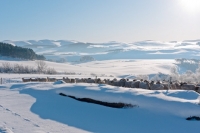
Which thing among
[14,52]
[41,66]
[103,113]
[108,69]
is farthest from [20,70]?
[103,113]

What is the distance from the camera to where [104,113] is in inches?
502

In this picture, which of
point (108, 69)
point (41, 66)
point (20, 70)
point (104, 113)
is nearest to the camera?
point (104, 113)

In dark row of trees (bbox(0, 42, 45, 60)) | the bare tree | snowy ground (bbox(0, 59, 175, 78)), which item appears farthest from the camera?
dark row of trees (bbox(0, 42, 45, 60))

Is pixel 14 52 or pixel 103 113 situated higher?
pixel 14 52

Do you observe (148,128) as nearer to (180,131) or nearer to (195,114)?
(180,131)

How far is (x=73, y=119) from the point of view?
40.7ft

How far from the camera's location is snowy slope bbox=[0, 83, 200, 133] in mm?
10749

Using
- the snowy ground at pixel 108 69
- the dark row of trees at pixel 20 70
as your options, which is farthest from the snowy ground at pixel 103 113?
the snowy ground at pixel 108 69

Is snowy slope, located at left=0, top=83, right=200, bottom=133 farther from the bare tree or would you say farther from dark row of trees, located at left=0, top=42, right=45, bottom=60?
dark row of trees, located at left=0, top=42, right=45, bottom=60

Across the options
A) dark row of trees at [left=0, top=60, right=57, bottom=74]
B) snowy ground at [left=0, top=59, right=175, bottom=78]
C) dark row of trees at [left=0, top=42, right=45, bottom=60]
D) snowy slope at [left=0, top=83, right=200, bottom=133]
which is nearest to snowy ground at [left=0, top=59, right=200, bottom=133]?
Answer: snowy slope at [left=0, top=83, right=200, bottom=133]

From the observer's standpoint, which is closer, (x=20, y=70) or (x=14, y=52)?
(x=20, y=70)

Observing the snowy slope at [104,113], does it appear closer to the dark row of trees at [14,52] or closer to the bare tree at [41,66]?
the bare tree at [41,66]

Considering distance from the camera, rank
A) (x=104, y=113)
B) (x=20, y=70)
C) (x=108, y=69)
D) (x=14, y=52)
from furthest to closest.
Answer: (x=108, y=69) → (x=14, y=52) → (x=20, y=70) → (x=104, y=113)

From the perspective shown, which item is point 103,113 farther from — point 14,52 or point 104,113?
point 14,52
